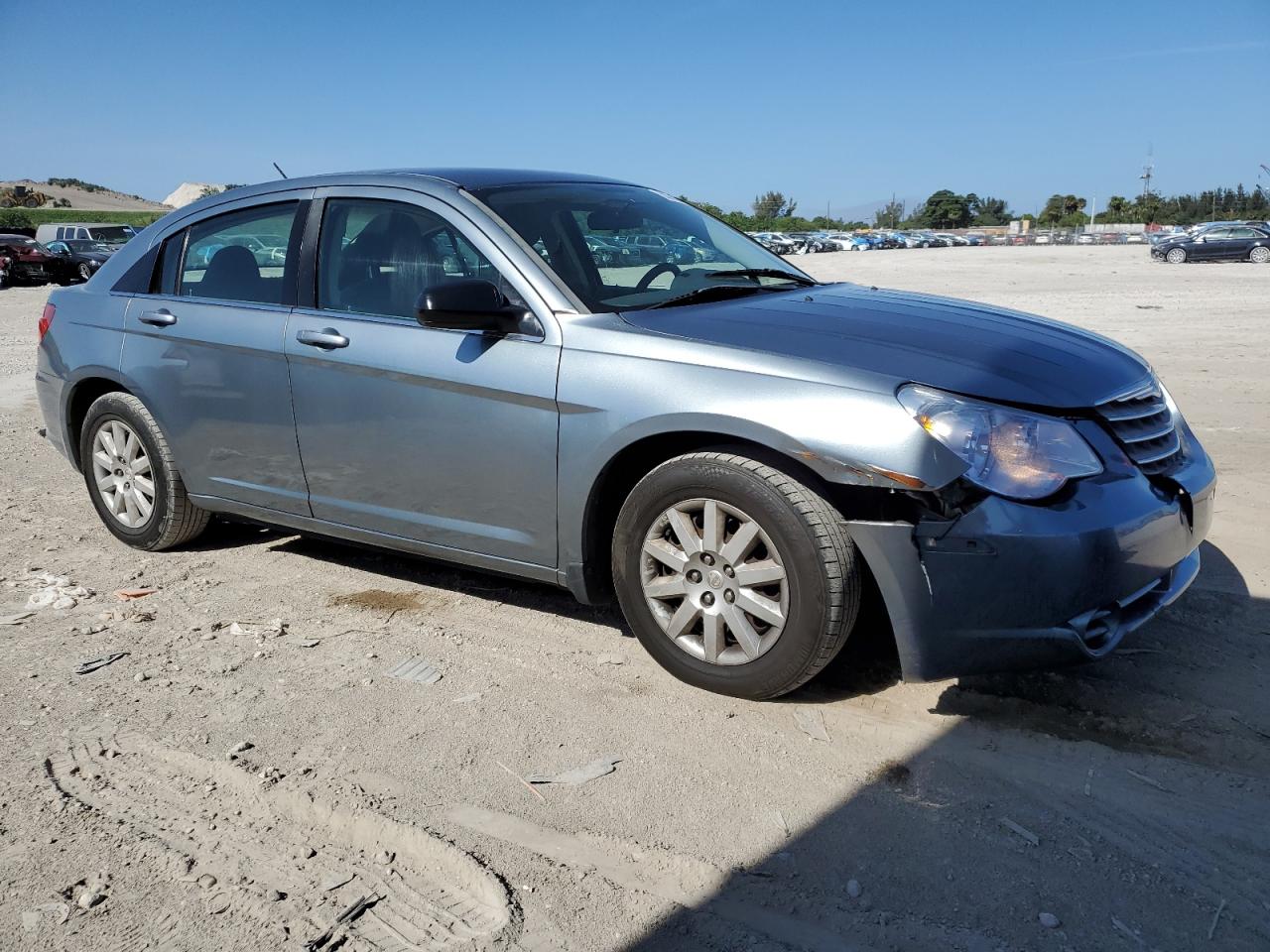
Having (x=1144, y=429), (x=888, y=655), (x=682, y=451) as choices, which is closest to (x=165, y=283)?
(x=682, y=451)

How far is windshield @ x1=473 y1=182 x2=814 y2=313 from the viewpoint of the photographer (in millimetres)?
3945

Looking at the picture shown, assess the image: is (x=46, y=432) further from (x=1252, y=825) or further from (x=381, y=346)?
(x=1252, y=825)

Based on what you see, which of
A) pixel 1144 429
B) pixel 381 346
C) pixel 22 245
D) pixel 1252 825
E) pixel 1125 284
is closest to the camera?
pixel 1252 825

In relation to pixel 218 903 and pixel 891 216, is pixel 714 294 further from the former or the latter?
pixel 891 216

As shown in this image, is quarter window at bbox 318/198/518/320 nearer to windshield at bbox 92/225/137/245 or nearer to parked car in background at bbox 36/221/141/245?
parked car in background at bbox 36/221/141/245

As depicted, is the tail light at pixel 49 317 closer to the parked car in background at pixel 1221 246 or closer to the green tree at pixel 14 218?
the parked car in background at pixel 1221 246

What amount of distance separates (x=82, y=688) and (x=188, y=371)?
1510 millimetres

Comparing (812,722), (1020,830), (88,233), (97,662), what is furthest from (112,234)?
(1020,830)

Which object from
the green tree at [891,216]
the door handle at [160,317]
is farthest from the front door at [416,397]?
the green tree at [891,216]

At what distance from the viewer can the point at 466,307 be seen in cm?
362

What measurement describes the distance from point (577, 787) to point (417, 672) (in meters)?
1.04

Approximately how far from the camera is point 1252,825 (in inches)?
108

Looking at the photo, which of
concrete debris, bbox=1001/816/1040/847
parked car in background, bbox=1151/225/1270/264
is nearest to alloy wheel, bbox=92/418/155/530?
concrete debris, bbox=1001/816/1040/847

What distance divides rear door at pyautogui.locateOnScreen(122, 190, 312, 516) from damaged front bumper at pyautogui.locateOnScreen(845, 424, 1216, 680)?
2518mm
